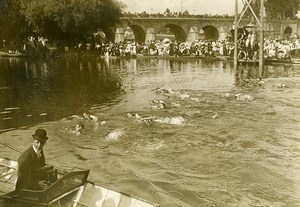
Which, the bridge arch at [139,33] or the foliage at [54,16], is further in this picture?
the bridge arch at [139,33]

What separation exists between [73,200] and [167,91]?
1519cm

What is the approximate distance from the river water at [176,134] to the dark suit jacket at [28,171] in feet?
9.20

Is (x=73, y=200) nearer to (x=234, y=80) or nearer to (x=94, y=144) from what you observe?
(x=94, y=144)

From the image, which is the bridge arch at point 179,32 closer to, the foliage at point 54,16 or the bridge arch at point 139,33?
the bridge arch at point 139,33

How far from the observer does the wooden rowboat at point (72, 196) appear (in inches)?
290

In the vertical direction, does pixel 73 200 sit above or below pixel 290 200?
above

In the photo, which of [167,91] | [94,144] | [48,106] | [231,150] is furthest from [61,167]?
[167,91]

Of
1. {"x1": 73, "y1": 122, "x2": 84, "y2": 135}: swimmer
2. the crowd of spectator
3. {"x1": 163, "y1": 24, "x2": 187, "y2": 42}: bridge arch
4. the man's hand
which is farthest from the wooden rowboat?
{"x1": 163, "y1": 24, "x2": 187, "y2": 42}: bridge arch

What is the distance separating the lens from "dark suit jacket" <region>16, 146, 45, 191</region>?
7.69 m

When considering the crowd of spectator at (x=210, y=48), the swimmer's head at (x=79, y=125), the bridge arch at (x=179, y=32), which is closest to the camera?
the swimmer's head at (x=79, y=125)

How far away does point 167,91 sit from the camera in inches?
890

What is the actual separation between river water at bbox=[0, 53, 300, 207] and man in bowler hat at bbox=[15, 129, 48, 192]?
2.78 meters

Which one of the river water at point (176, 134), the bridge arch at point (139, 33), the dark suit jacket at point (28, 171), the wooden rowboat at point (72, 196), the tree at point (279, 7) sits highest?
the tree at point (279, 7)

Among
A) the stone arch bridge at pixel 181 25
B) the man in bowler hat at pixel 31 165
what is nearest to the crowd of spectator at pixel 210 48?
the stone arch bridge at pixel 181 25
